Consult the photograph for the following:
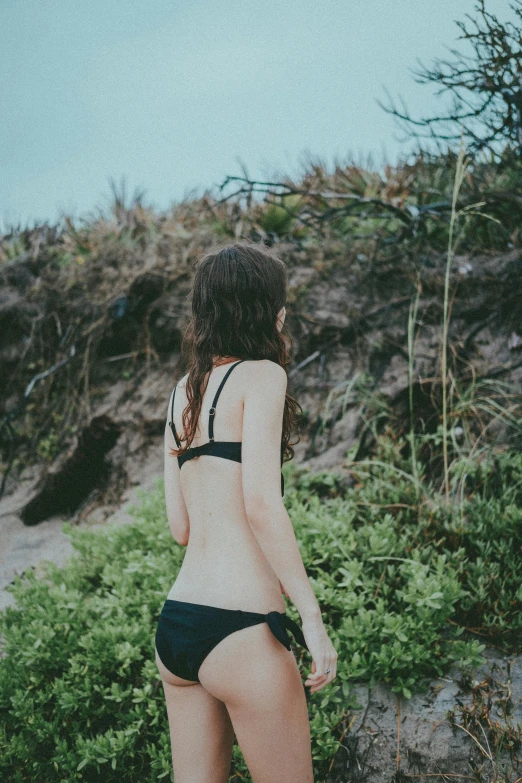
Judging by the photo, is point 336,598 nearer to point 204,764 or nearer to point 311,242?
point 204,764

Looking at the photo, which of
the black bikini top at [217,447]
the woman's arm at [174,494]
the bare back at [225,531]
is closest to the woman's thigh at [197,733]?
the bare back at [225,531]

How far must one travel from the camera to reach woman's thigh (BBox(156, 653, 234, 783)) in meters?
1.94

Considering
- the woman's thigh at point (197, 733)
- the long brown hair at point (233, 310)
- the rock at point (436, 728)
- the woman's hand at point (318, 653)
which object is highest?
the long brown hair at point (233, 310)

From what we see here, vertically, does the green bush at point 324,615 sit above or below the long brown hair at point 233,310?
below

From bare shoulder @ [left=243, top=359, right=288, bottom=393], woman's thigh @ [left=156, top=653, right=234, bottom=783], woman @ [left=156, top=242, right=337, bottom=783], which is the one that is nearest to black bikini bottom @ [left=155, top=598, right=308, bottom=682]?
woman @ [left=156, top=242, right=337, bottom=783]

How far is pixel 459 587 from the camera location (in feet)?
9.81

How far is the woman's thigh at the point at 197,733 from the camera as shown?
6.37ft

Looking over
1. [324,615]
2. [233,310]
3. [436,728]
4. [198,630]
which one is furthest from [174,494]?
[436,728]

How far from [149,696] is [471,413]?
10.3 ft

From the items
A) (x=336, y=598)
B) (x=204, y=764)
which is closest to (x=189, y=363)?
(x=204, y=764)

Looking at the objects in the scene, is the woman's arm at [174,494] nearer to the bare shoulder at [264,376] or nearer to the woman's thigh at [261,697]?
the bare shoulder at [264,376]

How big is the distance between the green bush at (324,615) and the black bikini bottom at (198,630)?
1.15m

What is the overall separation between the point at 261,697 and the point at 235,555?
0.44 metres

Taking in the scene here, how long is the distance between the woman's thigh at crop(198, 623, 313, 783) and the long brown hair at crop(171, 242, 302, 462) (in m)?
0.72
